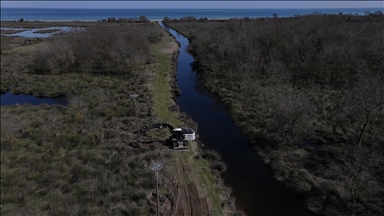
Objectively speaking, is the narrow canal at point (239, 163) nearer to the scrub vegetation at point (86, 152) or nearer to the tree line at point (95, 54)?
the scrub vegetation at point (86, 152)

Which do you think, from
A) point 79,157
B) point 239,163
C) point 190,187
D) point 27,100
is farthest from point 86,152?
point 27,100

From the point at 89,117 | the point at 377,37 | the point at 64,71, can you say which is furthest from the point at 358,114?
the point at 64,71

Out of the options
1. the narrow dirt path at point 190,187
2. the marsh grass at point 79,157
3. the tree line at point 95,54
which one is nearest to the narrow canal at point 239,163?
the narrow dirt path at point 190,187

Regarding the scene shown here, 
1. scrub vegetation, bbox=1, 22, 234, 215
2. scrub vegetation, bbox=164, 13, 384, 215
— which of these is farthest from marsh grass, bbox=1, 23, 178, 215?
scrub vegetation, bbox=164, 13, 384, 215

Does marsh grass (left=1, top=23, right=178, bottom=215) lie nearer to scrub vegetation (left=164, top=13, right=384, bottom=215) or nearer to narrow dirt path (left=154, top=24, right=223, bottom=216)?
narrow dirt path (left=154, top=24, right=223, bottom=216)

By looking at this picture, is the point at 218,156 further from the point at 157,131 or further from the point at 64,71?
the point at 64,71

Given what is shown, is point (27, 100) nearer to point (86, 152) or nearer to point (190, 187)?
point (86, 152)
